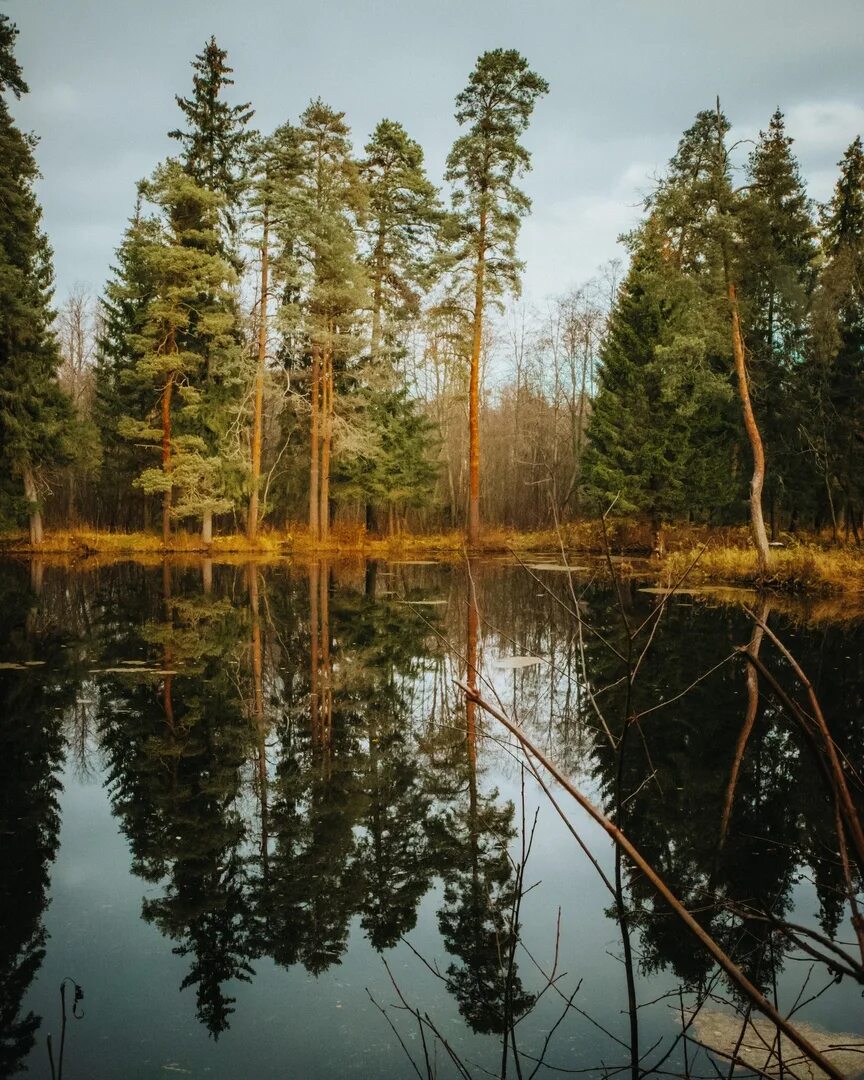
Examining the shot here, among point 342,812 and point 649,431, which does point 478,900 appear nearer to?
point 342,812

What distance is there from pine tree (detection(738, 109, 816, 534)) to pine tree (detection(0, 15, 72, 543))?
22.5 metres

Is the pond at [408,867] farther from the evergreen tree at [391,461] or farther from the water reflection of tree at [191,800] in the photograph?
the evergreen tree at [391,461]

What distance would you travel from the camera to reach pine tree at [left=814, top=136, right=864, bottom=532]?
22484mm

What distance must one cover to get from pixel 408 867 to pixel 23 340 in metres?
A: 27.8

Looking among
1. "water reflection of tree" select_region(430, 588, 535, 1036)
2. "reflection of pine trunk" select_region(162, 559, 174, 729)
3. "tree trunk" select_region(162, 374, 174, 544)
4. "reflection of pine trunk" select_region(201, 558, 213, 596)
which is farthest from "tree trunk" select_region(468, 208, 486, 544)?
"water reflection of tree" select_region(430, 588, 535, 1036)

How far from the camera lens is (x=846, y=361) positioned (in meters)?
24.6

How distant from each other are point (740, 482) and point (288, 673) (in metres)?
23.8

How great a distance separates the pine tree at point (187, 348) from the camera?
2752cm

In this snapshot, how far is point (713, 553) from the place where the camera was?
2059 centimetres

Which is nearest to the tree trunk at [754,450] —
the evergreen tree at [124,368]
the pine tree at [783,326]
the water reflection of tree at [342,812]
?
the pine tree at [783,326]

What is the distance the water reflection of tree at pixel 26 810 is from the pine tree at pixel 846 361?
65.8 ft

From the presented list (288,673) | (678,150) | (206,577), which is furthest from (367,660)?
(678,150)

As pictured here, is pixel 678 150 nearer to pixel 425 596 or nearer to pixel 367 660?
pixel 425 596

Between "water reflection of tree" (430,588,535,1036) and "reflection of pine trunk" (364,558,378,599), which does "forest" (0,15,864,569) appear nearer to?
"reflection of pine trunk" (364,558,378,599)
